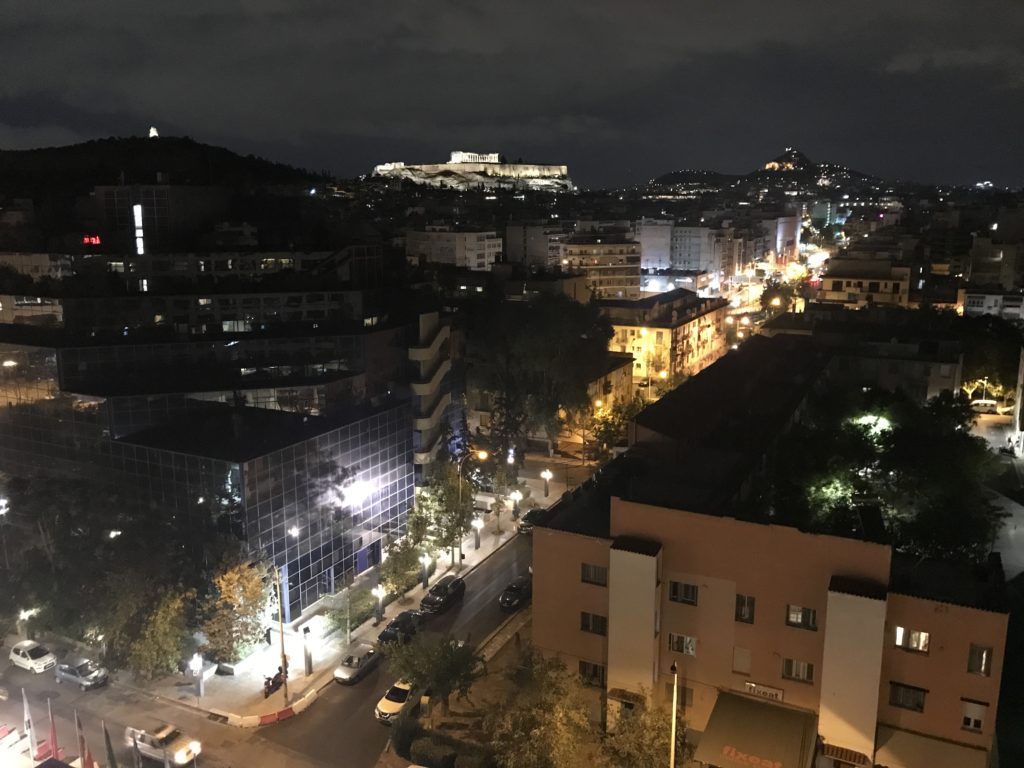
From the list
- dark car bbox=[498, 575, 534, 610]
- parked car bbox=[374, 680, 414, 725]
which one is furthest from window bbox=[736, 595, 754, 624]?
dark car bbox=[498, 575, 534, 610]

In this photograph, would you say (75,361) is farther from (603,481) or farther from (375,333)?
(603,481)

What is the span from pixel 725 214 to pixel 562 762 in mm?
159458

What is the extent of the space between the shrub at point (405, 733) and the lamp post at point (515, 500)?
61.9 ft

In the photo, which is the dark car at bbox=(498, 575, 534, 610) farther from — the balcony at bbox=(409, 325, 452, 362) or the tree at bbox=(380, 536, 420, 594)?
the balcony at bbox=(409, 325, 452, 362)

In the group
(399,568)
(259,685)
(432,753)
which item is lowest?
(259,685)

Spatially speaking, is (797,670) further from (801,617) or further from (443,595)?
(443,595)

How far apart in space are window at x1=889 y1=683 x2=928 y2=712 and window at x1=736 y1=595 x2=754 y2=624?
11.8ft

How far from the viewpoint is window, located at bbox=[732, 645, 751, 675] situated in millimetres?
21469

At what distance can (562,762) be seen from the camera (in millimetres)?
19203

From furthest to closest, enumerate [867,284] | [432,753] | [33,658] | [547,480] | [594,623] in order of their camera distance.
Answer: [867,284]
[547,480]
[33,658]
[594,623]
[432,753]

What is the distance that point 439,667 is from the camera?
23.3 meters

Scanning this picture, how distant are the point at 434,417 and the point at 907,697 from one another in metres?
27.6

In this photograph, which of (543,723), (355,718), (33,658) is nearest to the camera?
(543,723)

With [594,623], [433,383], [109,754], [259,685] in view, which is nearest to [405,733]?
[594,623]
